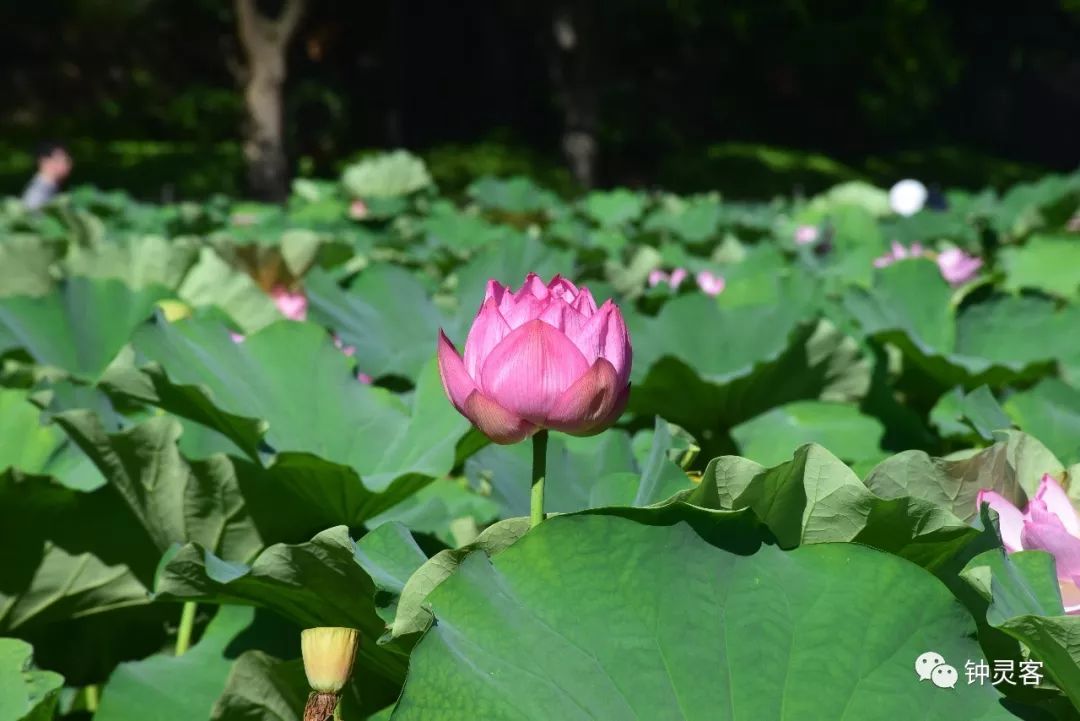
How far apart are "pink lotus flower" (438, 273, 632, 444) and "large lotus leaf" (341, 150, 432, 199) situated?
4543mm

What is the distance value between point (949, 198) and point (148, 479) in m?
4.30

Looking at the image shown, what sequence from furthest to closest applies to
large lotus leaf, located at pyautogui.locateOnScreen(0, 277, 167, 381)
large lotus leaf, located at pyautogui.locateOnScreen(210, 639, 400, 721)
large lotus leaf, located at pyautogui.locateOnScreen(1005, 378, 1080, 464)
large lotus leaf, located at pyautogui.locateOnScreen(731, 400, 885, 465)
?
large lotus leaf, located at pyautogui.locateOnScreen(0, 277, 167, 381) → large lotus leaf, located at pyautogui.locateOnScreen(731, 400, 885, 465) → large lotus leaf, located at pyautogui.locateOnScreen(1005, 378, 1080, 464) → large lotus leaf, located at pyautogui.locateOnScreen(210, 639, 400, 721)

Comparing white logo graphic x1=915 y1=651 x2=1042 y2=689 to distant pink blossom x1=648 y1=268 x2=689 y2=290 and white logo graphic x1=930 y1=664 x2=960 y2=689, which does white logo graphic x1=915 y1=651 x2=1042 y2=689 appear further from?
distant pink blossom x1=648 y1=268 x2=689 y2=290

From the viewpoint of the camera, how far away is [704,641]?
604 mm

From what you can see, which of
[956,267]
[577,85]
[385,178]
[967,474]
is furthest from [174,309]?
[577,85]

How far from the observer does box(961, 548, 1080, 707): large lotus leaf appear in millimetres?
555

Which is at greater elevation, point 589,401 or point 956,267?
point 589,401

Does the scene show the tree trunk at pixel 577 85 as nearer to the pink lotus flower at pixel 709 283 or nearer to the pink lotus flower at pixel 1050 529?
the pink lotus flower at pixel 709 283

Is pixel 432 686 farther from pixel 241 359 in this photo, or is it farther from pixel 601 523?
pixel 241 359

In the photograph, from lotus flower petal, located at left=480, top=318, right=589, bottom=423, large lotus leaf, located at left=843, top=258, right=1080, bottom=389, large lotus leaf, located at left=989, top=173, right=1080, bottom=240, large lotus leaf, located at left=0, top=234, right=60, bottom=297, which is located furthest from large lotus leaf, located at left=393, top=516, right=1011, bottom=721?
large lotus leaf, located at left=989, top=173, right=1080, bottom=240

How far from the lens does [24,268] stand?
1987mm

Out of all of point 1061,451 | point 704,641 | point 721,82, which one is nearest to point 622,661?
point 704,641

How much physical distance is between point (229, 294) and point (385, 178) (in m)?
3.59

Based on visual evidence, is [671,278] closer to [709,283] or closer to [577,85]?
[709,283]
